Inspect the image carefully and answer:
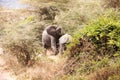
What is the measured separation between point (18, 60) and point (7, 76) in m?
0.63

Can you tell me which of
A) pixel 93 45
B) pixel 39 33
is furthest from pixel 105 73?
pixel 39 33

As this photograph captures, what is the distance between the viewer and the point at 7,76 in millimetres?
7352

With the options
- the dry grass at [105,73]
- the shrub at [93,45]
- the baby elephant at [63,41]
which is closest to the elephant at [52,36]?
the baby elephant at [63,41]

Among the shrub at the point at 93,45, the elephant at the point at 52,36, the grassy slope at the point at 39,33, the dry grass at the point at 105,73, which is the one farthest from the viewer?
the elephant at the point at 52,36

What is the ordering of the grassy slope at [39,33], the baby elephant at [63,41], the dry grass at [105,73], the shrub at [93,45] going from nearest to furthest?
the dry grass at [105,73]
the shrub at [93,45]
the grassy slope at [39,33]
the baby elephant at [63,41]

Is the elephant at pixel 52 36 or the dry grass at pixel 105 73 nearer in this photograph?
the dry grass at pixel 105 73

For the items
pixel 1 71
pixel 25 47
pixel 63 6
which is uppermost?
pixel 63 6

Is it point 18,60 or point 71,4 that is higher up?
point 71,4

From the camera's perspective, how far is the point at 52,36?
28.0ft

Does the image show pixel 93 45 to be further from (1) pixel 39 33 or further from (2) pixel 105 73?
(1) pixel 39 33

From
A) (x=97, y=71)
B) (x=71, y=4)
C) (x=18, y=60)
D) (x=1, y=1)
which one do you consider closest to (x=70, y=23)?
(x=71, y=4)

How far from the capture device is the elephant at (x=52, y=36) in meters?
8.43

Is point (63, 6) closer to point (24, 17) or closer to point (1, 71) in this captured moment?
point (24, 17)

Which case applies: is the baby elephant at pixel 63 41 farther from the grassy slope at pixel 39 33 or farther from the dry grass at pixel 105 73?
the dry grass at pixel 105 73
